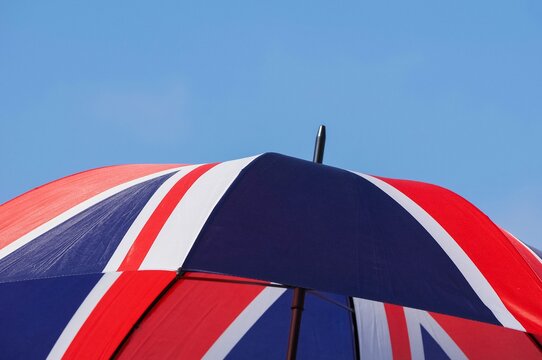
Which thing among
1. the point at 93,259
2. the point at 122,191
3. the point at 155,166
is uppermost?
the point at 155,166

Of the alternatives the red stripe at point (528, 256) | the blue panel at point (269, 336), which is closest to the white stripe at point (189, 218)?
the red stripe at point (528, 256)

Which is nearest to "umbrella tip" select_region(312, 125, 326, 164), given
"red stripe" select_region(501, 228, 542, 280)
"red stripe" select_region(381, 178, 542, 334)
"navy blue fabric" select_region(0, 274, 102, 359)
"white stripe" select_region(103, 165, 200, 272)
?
"red stripe" select_region(381, 178, 542, 334)

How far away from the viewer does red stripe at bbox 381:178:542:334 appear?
11.5ft

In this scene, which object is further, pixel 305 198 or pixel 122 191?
pixel 122 191

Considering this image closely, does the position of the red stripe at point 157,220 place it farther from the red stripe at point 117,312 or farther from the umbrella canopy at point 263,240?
the red stripe at point 117,312

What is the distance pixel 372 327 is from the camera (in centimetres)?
538

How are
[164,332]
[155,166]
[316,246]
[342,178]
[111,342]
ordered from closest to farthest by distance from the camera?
1. [316,246]
2. [342,178]
3. [155,166]
4. [111,342]
5. [164,332]

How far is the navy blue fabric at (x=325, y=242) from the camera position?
3.12 meters

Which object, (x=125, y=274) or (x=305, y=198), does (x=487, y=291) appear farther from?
(x=125, y=274)

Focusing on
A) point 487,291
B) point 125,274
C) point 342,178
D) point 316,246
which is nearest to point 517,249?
point 487,291

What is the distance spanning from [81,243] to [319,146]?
1.49 m

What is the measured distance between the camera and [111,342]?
192 inches

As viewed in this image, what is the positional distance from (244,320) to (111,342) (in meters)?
0.93

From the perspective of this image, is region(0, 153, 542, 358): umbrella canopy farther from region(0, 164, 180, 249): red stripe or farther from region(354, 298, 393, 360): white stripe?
region(354, 298, 393, 360): white stripe
